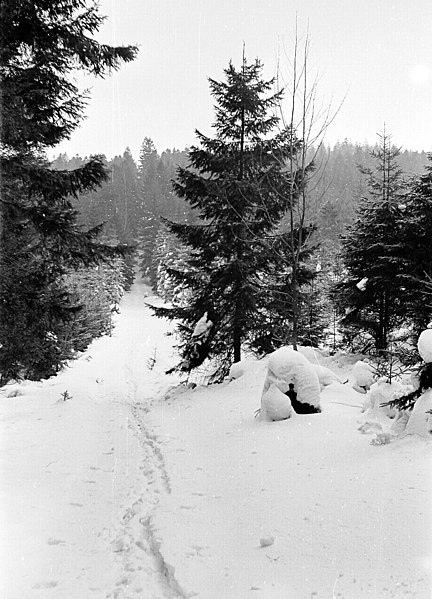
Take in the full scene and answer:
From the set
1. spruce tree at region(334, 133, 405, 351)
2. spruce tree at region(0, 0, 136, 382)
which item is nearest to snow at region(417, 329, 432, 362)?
spruce tree at region(0, 0, 136, 382)

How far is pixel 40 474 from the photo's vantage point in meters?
6.51

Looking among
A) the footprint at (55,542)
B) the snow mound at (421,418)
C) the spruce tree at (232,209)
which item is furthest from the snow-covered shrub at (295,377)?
the footprint at (55,542)

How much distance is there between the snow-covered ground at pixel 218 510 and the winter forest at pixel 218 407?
29 mm

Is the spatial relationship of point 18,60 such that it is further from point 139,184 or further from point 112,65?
point 139,184

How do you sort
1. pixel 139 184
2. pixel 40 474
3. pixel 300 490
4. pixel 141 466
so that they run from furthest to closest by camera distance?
pixel 139 184 < pixel 141 466 < pixel 40 474 < pixel 300 490

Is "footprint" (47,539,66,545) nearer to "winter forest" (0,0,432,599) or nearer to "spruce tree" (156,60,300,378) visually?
"winter forest" (0,0,432,599)

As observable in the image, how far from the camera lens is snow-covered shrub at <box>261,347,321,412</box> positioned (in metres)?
8.60

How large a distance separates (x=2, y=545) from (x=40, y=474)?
225 centimetres

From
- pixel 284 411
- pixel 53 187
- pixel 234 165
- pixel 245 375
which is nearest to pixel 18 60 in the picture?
pixel 53 187

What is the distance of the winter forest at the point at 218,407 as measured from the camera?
4059 mm

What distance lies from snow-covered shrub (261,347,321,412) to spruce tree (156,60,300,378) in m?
4.17

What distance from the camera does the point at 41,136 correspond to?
8219 millimetres

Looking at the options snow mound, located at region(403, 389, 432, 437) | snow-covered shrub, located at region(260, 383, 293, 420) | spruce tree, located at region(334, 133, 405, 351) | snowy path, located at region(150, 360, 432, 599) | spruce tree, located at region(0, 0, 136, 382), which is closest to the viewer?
snowy path, located at region(150, 360, 432, 599)

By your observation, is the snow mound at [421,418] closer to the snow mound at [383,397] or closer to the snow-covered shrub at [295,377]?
the snow mound at [383,397]
